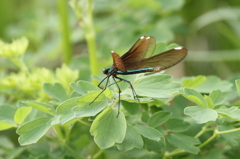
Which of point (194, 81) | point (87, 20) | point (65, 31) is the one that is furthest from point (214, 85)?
point (65, 31)

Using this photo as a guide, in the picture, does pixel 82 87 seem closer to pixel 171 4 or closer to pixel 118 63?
pixel 118 63

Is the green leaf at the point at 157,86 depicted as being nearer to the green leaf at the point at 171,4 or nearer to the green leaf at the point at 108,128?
the green leaf at the point at 108,128

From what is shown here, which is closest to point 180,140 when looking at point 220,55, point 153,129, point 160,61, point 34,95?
point 153,129

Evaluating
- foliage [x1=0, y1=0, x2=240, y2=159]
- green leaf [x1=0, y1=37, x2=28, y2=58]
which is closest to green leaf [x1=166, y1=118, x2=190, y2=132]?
foliage [x1=0, y1=0, x2=240, y2=159]

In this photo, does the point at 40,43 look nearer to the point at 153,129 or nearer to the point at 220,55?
Answer: the point at 220,55

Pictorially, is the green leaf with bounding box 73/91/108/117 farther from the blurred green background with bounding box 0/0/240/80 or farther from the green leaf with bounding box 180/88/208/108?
the blurred green background with bounding box 0/0/240/80

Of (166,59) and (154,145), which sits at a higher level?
(166,59)
